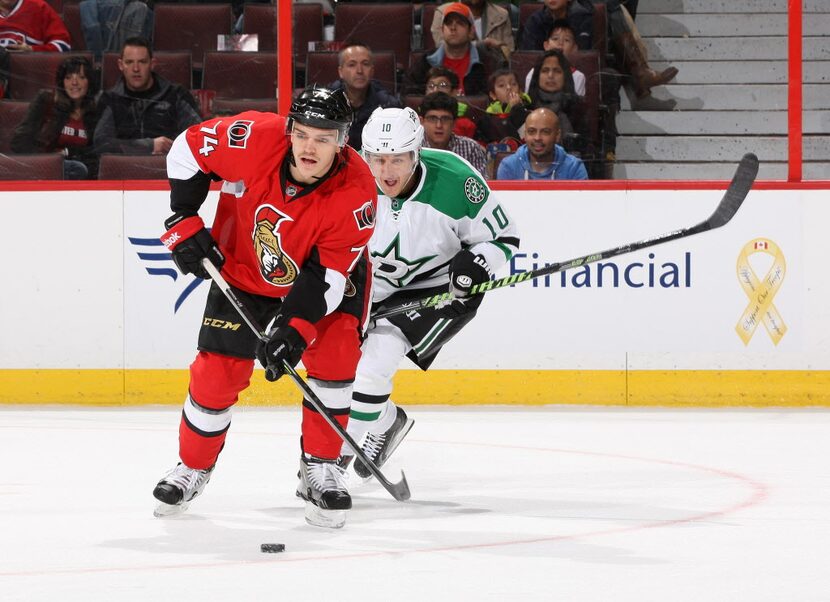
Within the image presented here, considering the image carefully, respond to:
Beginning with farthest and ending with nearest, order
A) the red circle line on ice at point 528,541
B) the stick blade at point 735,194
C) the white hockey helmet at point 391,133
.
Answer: the stick blade at point 735,194, the white hockey helmet at point 391,133, the red circle line on ice at point 528,541

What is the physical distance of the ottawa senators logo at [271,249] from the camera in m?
3.53

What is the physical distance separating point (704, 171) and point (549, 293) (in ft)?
2.68

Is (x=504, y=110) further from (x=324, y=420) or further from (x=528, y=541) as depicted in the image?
(x=528, y=541)

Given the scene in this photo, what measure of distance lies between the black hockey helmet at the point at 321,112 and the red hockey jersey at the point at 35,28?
2.90 meters

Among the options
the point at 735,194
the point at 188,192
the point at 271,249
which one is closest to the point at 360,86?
the point at 735,194

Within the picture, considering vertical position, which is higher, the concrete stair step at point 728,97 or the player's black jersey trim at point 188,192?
the concrete stair step at point 728,97

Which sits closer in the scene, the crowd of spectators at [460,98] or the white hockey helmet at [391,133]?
the white hockey helmet at [391,133]

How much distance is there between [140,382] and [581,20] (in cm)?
237

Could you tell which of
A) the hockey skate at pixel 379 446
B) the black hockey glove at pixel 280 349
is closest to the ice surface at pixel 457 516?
the hockey skate at pixel 379 446

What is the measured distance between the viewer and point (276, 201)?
3.52 m

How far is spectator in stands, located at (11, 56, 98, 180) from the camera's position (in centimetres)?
589

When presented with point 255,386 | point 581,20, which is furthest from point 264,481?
point 581,20

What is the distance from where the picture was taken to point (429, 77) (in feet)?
19.4

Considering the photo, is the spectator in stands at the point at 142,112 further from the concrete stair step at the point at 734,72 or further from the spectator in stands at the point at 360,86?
the concrete stair step at the point at 734,72
